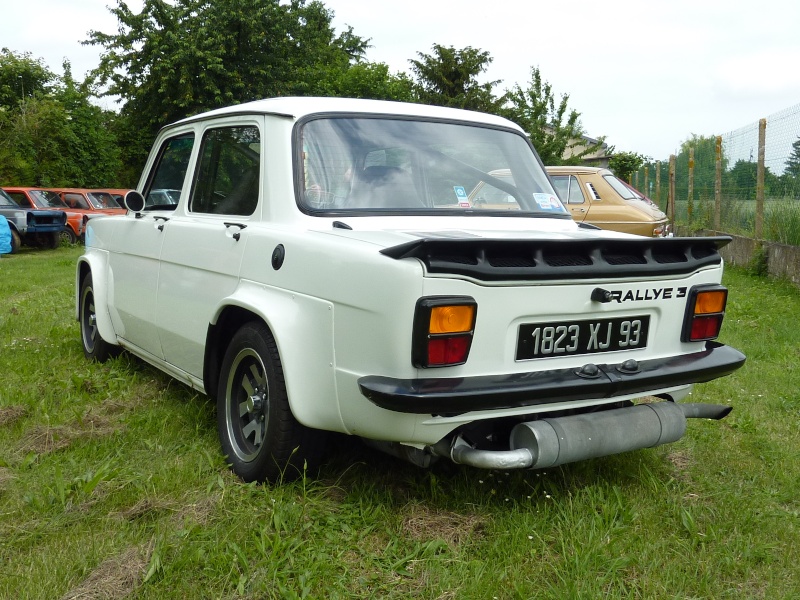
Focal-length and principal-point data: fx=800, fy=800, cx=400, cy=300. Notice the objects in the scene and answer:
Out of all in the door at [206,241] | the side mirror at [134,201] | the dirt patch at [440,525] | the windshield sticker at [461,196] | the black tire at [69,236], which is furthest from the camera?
the black tire at [69,236]

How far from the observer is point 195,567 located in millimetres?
2785

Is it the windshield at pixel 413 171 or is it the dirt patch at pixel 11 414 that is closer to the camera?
the windshield at pixel 413 171

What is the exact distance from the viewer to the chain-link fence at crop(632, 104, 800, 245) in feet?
32.6

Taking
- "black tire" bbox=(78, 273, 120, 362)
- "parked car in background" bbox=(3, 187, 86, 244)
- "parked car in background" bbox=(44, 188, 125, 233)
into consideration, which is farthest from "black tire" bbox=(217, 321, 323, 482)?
"parked car in background" bbox=(44, 188, 125, 233)

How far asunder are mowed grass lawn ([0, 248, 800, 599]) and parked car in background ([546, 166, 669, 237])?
23.5ft

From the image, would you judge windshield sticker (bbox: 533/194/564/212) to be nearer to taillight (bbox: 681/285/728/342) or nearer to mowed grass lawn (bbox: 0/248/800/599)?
taillight (bbox: 681/285/728/342)

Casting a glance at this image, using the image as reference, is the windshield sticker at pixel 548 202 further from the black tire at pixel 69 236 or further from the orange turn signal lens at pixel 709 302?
the black tire at pixel 69 236

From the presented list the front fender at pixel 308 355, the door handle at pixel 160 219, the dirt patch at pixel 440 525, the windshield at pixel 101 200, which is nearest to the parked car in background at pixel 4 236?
the windshield at pixel 101 200

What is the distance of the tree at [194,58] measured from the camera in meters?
26.1

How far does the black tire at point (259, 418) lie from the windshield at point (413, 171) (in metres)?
0.65

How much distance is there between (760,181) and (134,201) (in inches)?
345

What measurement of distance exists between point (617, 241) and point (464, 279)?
28.8 inches

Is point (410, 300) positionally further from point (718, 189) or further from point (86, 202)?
point (86, 202)

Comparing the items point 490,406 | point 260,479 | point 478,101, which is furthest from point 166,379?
point 478,101
